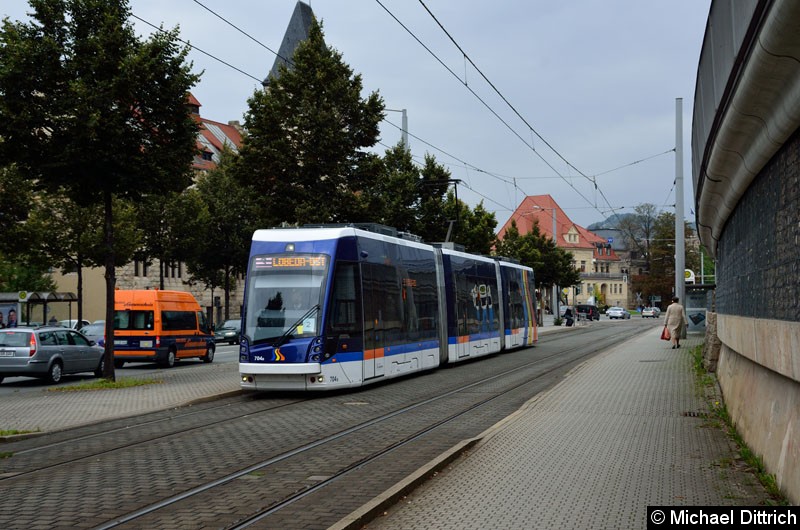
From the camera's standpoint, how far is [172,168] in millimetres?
20781

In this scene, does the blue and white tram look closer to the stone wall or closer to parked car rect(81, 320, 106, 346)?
the stone wall

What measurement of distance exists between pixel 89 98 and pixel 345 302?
6757 millimetres

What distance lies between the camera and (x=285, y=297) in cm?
1691

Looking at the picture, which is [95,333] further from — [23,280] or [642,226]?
[642,226]

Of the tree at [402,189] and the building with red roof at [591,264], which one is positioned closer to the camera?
the tree at [402,189]

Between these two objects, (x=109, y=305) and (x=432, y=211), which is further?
(x=432, y=211)

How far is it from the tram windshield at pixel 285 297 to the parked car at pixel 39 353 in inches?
308

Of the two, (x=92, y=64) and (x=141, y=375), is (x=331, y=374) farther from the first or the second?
(x=141, y=375)

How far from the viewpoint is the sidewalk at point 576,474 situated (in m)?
7.00

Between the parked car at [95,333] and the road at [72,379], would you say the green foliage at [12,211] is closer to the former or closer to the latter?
the parked car at [95,333]

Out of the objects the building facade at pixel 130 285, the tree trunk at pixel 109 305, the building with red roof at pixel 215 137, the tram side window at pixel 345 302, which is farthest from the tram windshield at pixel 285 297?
the building with red roof at pixel 215 137

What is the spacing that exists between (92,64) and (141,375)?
33.1 feet

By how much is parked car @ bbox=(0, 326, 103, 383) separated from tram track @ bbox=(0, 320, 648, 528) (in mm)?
7945

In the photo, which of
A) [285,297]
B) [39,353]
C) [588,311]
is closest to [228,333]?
[39,353]
